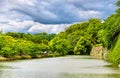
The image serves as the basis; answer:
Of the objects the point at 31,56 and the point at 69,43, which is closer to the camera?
the point at 31,56

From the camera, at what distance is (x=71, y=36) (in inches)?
4811

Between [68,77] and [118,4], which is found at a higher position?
[118,4]

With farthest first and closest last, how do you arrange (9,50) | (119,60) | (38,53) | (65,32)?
1. (65,32)
2. (38,53)
3. (9,50)
4. (119,60)

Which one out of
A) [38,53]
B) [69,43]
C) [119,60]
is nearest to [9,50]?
[38,53]

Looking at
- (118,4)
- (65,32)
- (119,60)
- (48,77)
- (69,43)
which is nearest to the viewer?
(48,77)

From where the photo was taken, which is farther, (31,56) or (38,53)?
(38,53)

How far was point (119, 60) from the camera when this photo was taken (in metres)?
38.8

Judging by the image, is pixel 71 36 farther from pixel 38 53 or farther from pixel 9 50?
pixel 9 50

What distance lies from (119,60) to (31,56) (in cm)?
4127

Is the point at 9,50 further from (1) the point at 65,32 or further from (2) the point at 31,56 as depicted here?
(1) the point at 65,32

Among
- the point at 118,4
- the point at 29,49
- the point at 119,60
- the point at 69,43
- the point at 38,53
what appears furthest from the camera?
the point at 69,43

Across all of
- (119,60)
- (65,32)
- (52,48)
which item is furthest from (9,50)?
(65,32)

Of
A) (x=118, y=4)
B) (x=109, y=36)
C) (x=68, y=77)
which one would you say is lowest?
(x=68, y=77)

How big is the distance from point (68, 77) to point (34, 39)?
9842 centimetres
